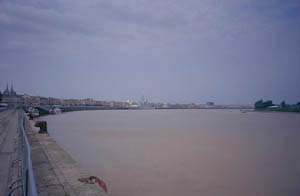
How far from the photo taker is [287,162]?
10.9 metres

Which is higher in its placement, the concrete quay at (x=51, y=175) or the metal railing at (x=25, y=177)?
the metal railing at (x=25, y=177)

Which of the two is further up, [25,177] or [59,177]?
[25,177]

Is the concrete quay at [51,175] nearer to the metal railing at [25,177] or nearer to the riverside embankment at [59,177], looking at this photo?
the riverside embankment at [59,177]

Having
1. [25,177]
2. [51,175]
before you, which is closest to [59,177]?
[51,175]

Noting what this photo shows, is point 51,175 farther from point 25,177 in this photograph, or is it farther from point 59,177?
point 25,177

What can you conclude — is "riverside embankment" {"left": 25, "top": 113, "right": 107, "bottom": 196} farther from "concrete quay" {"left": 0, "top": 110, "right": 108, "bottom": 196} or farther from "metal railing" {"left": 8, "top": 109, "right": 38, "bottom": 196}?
"metal railing" {"left": 8, "top": 109, "right": 38, "bottom": 196}

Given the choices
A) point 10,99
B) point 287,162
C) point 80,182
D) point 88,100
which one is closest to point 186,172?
point 80,182

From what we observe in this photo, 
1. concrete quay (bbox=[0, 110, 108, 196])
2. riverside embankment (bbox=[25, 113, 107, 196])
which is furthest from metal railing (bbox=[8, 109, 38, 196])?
riverside embankment (bbox=[25, 113, 107, 196])

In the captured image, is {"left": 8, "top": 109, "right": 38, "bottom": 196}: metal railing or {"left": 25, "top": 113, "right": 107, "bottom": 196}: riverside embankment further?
{"left": 25, "top": 113, "right": 107, "bottom": 196}: riverside embankment

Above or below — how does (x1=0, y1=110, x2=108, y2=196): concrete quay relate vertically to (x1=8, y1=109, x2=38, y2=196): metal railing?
below

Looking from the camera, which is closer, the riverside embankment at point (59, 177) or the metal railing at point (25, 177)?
the metal railing at point (25, 177)

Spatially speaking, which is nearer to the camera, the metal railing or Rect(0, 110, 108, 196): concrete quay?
the metal railing

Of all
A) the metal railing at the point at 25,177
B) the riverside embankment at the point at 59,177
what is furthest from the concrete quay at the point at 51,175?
the metal railing at the point at 25,177

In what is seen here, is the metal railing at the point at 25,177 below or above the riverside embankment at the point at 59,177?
above
